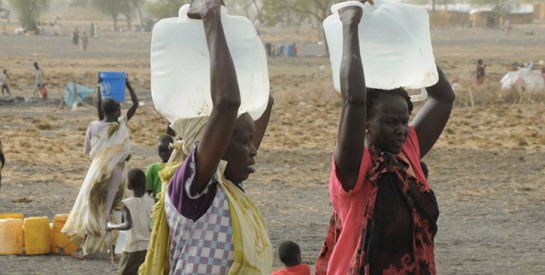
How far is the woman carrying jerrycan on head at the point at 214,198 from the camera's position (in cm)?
360

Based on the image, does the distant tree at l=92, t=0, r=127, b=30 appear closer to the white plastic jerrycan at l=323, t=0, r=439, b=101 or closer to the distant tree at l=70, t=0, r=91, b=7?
the distant tree at l=70, t=0, r=91, b=7

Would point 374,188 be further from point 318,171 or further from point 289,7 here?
point 289,7

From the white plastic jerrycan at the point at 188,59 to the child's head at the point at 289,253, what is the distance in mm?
3011

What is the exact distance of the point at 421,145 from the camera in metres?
4.28

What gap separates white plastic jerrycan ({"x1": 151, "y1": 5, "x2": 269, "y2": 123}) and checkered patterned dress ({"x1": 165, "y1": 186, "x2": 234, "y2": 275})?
306mm

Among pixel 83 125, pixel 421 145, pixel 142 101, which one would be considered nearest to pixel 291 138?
pixel 83 125

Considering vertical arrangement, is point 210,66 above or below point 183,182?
above

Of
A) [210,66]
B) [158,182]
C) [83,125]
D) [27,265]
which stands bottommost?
[83,125]

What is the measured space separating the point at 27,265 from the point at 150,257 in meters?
5.95

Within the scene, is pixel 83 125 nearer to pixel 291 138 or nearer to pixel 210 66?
pixel 291 138

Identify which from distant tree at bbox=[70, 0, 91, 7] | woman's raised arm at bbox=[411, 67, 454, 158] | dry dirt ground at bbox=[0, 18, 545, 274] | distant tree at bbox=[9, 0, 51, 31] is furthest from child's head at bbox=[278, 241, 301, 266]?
distant tree at bbox=[70, 0, 91, 7]

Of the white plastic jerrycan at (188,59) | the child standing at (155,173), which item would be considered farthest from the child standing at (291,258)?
the white plastic jerrycan at (188,59)

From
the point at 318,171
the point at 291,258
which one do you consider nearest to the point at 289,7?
the point at 318,171

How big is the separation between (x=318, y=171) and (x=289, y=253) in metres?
8.86
